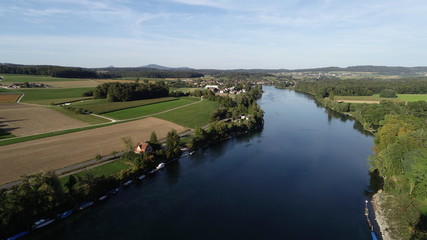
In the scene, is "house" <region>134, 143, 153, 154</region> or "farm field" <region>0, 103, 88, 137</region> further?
"farm field" <region>0, 103, 88, 137</region>

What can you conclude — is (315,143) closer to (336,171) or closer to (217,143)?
(336,171)

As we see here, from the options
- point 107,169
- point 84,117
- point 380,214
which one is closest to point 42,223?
point 107,169

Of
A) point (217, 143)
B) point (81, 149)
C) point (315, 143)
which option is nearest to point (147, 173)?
point (81, 149)

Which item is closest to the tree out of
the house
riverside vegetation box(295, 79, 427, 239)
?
the house

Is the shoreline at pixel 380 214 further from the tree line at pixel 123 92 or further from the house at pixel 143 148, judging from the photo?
the tree line at pixel 123 92

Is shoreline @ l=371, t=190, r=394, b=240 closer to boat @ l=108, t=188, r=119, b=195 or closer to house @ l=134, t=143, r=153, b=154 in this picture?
boat @ l=108, t=188, r=119, b=195

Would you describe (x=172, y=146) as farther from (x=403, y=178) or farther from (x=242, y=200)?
(x=403, y=178)

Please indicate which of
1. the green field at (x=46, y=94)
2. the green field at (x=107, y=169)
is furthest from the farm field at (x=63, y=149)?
the green field at (x=46, y=94)
